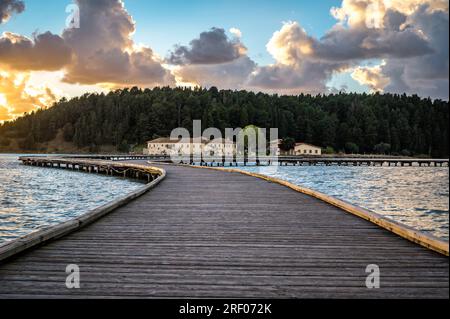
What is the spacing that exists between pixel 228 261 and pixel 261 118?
141585mm

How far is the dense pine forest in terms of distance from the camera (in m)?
138

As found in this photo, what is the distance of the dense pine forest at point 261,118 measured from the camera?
5443 inches

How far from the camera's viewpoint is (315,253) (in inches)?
207

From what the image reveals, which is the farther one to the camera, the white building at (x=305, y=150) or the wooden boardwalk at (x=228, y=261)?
the white building at (x=305, y=150)

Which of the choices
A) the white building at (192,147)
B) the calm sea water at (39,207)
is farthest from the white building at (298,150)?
the calm sea water at (39,207)

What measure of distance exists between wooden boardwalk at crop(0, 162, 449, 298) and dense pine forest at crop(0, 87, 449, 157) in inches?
4691

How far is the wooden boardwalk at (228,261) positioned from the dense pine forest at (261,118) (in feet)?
391

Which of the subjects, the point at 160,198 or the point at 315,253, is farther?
the point at 160,198
